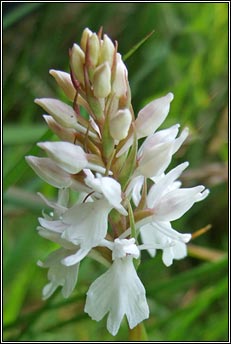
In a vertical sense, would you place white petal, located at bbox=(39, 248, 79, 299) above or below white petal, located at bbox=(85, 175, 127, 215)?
below

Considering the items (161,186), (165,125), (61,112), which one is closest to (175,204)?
(161,186)

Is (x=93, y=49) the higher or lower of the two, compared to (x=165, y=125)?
higher

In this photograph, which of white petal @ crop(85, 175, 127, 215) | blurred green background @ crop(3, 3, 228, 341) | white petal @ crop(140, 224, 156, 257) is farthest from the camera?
blurred green background @ crop(3, 3, 228, 341)

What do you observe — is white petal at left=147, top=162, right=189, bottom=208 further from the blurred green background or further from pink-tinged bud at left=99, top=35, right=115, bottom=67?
the blurred green background

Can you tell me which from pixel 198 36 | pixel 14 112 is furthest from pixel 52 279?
pixel 14 112

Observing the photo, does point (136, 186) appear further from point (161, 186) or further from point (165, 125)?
point (165, 125)

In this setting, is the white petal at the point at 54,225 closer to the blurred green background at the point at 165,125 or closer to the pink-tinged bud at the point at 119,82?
the pink-tinged bud at the point at 119,82

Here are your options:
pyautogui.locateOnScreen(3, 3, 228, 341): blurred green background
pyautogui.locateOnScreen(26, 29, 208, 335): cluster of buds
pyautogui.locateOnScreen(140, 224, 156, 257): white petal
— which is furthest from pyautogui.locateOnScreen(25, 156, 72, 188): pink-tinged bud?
pyautogui.locateOnScreen(3, 3, 228, 341): blurred green background

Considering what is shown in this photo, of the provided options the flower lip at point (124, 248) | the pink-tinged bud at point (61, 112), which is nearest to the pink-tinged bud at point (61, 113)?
the pink-tinged bud at point (61, 112)
